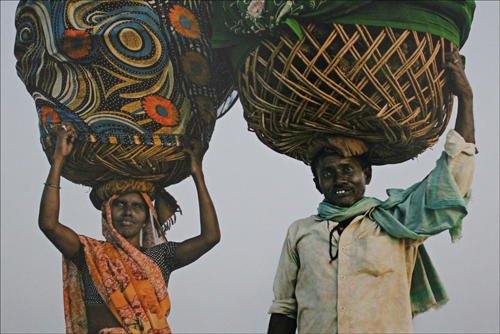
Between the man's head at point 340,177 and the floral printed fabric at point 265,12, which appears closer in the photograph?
the floral printed fabric at point 265,12

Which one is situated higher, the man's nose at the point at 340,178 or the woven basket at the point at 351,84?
the woven basket at the point at 351,84

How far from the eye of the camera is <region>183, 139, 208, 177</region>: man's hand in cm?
248

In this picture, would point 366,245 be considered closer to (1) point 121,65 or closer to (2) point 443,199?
(2) point 443,199

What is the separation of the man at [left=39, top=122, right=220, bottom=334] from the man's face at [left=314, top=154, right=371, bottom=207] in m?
0.61

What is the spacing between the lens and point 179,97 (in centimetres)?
241

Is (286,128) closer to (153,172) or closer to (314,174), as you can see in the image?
(314,174)

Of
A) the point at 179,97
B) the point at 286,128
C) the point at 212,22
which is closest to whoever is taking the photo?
the point at 286,128

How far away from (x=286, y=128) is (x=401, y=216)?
15.5 inches

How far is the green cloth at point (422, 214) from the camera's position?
179cm

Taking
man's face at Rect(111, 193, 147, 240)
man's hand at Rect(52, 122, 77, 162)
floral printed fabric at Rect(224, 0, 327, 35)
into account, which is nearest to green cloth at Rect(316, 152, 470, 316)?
floral printed fabric at Rect(224, 0, 327, 35)

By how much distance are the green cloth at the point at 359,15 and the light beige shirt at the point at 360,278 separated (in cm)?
29

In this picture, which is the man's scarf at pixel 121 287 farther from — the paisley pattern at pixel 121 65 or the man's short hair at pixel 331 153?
the man's short hair at pixel 331 153

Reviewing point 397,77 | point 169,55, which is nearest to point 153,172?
point 169,55

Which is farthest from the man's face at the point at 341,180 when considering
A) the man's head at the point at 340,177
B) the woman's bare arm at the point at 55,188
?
the woman's bare arm at the point at 55,188
